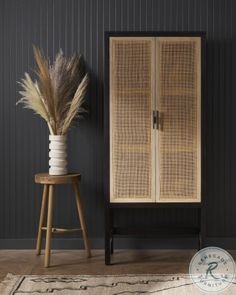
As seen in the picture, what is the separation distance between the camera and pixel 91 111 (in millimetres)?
5320

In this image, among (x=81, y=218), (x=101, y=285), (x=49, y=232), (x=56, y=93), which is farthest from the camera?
(x=81, y=218)

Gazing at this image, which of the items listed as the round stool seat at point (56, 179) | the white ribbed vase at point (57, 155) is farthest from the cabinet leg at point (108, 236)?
the white ribbed vase at point (57, 155)

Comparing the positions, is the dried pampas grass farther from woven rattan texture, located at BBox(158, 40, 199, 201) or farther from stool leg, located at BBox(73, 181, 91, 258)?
woven rattan texture, located at BBox(158, 40, 199, 201)

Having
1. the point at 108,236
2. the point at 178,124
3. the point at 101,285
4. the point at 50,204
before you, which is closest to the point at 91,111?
the point at 178,124

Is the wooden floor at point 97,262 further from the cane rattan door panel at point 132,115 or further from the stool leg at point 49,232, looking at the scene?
the cane rattan door panel at point 132,115

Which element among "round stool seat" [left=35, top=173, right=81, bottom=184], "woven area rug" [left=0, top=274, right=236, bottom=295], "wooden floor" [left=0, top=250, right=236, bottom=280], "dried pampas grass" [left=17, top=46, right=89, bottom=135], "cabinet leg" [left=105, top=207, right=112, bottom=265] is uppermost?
"dried pampas grass" [left=17, top=46, right=89, bottom=135]

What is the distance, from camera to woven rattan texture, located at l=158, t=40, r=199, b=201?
482 cm

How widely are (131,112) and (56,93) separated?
2.14ft

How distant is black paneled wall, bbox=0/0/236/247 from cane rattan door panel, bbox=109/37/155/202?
517 mm

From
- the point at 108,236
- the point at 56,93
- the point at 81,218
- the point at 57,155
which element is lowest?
the point at 108,236

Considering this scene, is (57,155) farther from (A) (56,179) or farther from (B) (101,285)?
(B) (101,285)

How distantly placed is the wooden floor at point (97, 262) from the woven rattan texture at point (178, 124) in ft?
1.85

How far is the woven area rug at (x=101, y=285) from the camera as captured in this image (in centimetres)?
400

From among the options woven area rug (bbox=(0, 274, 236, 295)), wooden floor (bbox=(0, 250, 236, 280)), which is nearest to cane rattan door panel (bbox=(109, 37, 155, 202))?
wooden floor (bbox=(0, 250, 236, 280))
